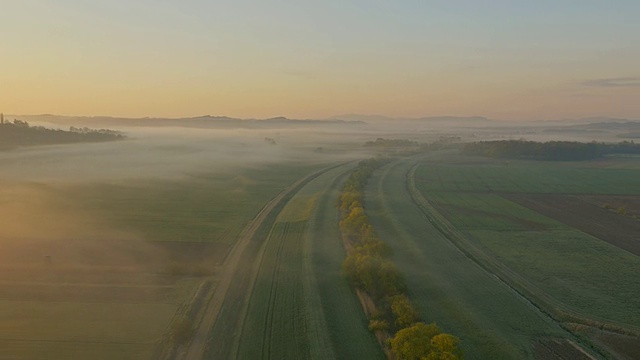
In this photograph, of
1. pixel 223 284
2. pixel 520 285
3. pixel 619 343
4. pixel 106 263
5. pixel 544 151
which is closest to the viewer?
pixel 619 343

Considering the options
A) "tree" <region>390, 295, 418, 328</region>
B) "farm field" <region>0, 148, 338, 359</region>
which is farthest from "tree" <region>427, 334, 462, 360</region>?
"farm field" <region>0, 148, 338, 359</region>

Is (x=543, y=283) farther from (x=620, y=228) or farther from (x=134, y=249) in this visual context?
(x=134, y=249)

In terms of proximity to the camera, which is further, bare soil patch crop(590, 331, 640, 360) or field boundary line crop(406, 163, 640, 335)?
field boundary line crop(406, 163, 640, 335)

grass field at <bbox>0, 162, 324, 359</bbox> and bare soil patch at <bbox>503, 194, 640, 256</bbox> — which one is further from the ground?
bare soil patch at <bbox>503, 194, 640, 256</bbox>

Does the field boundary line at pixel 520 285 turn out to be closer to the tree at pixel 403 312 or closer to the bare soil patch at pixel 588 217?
the tree at pixel 403 312

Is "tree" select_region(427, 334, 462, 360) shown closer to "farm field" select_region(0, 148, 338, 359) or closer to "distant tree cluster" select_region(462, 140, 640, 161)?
"farm field" select_region(0, 148, 338, 359)

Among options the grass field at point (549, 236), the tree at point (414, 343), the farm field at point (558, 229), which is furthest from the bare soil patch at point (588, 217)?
the tree at point (414, 343)

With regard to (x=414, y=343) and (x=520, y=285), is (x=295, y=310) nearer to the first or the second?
(x=414, y=343)

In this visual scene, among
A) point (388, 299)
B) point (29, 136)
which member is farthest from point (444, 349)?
point (29, 136)
